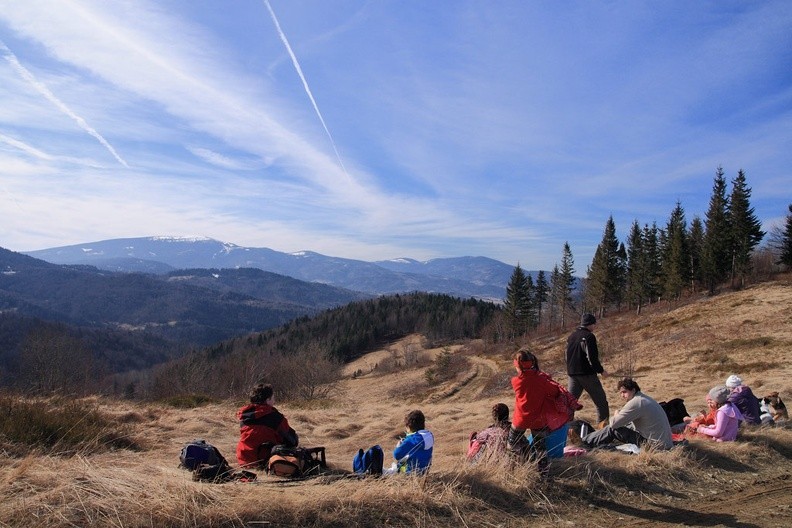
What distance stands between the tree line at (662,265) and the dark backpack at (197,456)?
154 ft

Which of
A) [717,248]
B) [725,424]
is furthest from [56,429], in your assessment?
[717,248]

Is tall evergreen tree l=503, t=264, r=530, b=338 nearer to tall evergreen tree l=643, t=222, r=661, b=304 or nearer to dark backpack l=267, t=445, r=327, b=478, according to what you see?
tall evergreen tree l=643, t=222, r=661, b=304

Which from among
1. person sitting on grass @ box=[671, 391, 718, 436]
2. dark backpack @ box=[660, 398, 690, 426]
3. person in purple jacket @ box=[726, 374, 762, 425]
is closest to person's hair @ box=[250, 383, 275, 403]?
person sitting on grass @ box=[671, 391, 718, 436]

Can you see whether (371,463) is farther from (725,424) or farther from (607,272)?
(607,272)

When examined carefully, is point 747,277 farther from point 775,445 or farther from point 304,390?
point 775,445

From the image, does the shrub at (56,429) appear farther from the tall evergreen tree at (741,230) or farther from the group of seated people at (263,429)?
the tall evergreen tree at (741,230)

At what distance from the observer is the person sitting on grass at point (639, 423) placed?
5984 mm

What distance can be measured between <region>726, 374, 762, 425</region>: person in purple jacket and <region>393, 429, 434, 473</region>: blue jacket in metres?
5.51

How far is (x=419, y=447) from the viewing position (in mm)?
5074

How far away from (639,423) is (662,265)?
50.0 meters

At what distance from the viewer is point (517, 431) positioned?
5176 millimetres

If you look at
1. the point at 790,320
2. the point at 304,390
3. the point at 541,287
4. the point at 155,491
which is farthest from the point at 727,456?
the point at 541,287

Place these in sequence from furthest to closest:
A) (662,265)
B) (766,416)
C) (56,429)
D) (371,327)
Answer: (371,327), (662,265), (766,416), (56,429)

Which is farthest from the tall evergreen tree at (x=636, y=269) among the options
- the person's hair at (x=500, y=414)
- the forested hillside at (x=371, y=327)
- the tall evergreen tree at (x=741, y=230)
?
the person's hair at (x=500, y=414)
